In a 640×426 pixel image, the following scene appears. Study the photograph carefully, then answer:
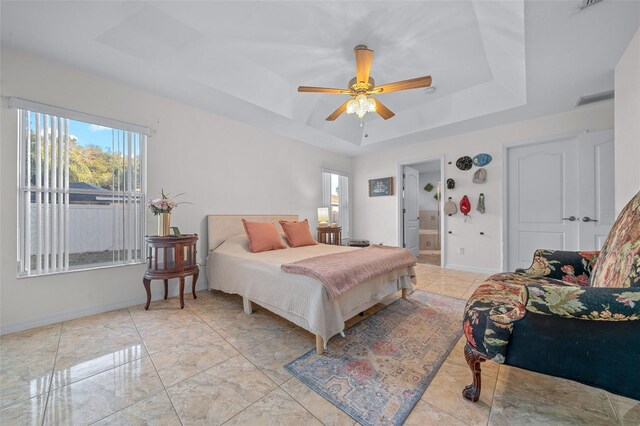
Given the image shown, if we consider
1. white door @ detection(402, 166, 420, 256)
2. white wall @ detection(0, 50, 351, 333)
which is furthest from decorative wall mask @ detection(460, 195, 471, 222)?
white wall @ detection(0, 50, 351, 333)

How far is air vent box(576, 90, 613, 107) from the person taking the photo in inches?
110

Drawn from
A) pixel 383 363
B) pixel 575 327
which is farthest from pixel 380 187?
pixel 575 327

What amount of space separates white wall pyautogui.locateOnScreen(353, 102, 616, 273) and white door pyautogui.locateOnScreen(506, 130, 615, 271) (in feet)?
0.59

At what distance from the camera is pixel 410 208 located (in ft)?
17.7

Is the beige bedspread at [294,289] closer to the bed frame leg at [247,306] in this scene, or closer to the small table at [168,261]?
the bed frame leg at [247,306]

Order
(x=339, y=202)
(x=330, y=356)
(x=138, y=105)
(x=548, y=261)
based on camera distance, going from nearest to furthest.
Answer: (x=330, y=356), (x=548, y=261), (x=138, y=105), (x=339, y=202)

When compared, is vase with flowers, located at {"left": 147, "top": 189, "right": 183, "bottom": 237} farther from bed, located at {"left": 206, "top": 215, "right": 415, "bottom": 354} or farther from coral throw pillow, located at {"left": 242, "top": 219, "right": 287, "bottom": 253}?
coral throw pillow, located at {"left": 242, "top": 219, "right": 287, "bottom": 253}

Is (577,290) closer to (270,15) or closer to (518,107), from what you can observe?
(270,15)

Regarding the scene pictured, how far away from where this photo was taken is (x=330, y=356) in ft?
5.69

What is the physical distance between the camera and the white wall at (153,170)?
210 centimetres

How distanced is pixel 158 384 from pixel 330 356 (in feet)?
3.58

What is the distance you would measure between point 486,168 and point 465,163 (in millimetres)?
320

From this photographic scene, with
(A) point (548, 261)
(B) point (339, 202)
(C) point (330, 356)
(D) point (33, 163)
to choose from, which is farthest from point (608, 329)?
(B) point (339, 202)

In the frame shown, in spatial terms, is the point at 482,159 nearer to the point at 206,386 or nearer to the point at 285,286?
the point at 285,286
